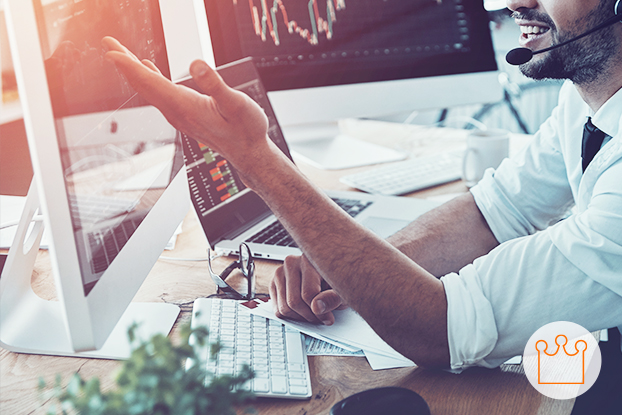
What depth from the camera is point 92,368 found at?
633 millimetres

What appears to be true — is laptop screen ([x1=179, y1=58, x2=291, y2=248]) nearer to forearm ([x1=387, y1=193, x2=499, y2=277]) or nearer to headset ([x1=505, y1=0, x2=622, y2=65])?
forearm ([x1=387, y1=193, x2=499, y2=277])

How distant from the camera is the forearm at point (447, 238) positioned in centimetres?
92

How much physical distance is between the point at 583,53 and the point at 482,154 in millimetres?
428

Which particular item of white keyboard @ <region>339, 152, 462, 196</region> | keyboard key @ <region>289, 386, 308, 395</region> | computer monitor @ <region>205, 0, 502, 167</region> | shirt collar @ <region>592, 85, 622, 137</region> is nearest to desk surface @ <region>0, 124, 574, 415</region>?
keyboard key @ <region>289, 386, 308, 395</region>

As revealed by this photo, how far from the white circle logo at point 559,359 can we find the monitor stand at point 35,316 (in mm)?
458

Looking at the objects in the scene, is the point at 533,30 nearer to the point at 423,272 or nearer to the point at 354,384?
the point at 423,272

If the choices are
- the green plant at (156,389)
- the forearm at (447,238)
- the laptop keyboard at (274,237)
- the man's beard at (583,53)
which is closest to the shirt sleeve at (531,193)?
the forearm at (447,238)

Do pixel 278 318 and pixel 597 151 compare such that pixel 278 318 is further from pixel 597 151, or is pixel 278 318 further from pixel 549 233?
pixel 597 151

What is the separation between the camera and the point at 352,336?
0.69 metres

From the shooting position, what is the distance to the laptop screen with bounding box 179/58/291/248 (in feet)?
3.09

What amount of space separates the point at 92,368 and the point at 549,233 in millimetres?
592

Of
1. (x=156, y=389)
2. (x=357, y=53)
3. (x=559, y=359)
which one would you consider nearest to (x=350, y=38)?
(x=357, y=53)

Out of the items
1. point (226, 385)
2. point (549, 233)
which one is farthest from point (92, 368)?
point (549, 233)

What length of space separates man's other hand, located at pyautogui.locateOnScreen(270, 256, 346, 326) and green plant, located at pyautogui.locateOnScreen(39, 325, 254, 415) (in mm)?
342
